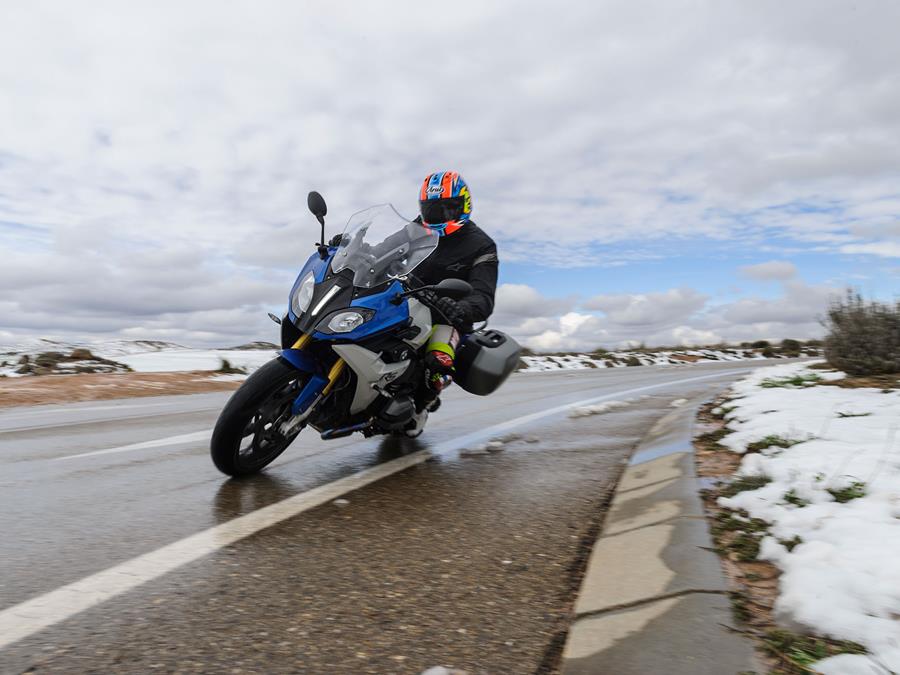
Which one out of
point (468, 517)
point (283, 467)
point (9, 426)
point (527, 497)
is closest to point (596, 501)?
point (527, 497)

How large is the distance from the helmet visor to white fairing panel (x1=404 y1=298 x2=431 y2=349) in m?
1.24

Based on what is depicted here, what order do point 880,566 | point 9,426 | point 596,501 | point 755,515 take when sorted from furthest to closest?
point 9,426 → point 596,501 → point 755,515 → point 880,566

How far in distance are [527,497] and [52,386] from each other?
10262mm

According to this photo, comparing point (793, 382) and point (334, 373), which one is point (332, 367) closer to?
point (334, 373)

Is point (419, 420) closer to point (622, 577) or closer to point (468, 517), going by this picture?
point (468, 517)

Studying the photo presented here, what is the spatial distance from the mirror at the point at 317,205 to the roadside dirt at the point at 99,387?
719cm

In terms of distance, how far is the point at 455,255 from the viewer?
5.40 m

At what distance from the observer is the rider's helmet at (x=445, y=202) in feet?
18.1

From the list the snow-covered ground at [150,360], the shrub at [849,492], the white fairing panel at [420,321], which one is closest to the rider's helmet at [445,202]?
the white fairing panel at [420,321]

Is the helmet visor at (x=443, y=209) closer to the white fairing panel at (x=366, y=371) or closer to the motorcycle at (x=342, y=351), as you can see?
the motorcycle at (x=342, y=351)

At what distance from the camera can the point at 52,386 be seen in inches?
435

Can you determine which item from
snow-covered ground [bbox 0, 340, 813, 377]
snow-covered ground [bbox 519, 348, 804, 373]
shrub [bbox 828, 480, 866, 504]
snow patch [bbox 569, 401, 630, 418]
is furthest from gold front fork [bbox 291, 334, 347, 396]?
snow-covered ground [bbox 519, 348, 804, 373]

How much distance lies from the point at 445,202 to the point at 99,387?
27.8 ft

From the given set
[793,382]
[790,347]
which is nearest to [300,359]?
[793,382]
